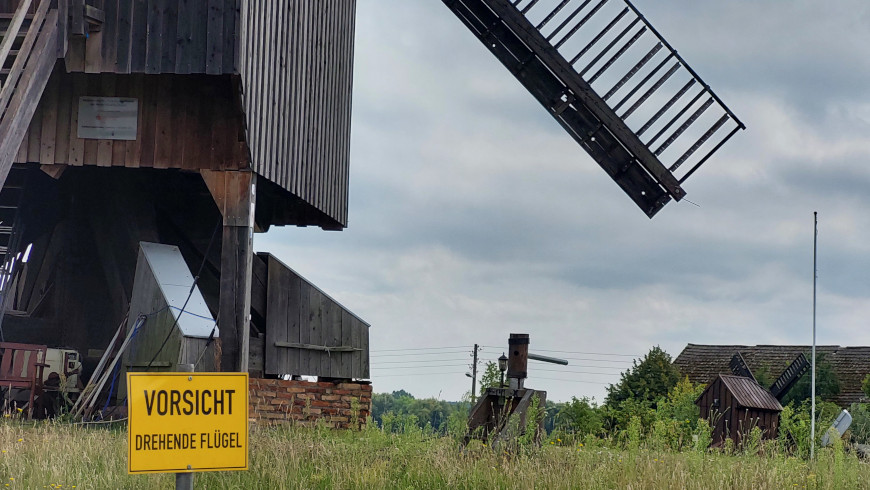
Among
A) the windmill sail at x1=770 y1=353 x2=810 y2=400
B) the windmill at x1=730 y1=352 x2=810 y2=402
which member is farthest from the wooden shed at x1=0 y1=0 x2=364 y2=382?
the windmill sail at x1=770 y1=353 x2=810 y2=400

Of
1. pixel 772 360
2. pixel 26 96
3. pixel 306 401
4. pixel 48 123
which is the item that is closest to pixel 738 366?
pixel 772 360

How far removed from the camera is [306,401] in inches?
706

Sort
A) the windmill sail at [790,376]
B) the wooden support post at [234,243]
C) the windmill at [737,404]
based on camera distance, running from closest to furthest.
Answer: the wooden support post at [234,243] < the windmill at [737,404] < the windmill sail at [790,376]

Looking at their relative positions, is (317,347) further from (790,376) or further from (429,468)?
(790,376)

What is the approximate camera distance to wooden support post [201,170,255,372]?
1498cm

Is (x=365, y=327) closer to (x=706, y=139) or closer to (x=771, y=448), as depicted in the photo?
(x=706, y=139)

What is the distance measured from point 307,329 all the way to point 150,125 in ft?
16.3

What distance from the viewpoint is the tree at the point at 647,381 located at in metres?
36.7

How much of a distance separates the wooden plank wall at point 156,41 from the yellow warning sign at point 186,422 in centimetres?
923

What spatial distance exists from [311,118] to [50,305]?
567 cm

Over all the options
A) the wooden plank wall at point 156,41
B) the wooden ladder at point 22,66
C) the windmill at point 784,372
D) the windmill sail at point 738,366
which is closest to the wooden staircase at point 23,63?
the wooden ladder at point 22,66

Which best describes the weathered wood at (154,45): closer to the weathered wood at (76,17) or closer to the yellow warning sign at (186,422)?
the weathered wood at (76,17)

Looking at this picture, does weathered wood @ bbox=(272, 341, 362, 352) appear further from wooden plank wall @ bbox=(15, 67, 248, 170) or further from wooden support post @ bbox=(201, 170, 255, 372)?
wooden plank wall @ bbox=(15, 67, 248, 170)

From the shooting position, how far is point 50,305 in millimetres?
18594
